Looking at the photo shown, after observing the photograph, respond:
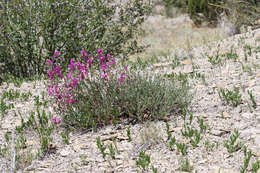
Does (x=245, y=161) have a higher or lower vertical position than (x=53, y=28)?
lower

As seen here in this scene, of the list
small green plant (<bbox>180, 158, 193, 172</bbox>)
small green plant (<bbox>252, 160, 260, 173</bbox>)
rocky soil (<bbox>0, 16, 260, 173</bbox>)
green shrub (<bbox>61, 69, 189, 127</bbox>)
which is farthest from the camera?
green shrub (<bbox>61, 69, 189, 127</bbox>)

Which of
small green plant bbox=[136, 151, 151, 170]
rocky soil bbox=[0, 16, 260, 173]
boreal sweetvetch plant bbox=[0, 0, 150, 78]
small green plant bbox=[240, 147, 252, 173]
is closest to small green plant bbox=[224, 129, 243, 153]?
rocky soil bbox=[0, 16, 260, 173]

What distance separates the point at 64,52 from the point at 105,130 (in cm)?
357

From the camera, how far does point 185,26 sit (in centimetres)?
1686

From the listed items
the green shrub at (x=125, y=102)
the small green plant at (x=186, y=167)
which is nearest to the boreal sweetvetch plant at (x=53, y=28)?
→ the green shrub at (x=125, y=102)

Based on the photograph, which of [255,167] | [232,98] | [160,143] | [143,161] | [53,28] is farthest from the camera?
[53,28]

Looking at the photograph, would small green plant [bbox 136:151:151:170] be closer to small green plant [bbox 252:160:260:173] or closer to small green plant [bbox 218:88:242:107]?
small green plant [bbox 252:160:260:173]

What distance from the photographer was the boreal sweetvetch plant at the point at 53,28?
→ 6359mm

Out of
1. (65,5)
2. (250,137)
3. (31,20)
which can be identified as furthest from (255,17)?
(250,137)

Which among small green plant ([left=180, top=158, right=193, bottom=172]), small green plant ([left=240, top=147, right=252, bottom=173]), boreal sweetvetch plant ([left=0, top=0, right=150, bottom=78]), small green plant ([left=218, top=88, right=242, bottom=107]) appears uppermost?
boreal sweetvetch plant ([left=0, top=0, right=150, bottom=78])

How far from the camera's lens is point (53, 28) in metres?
6.62

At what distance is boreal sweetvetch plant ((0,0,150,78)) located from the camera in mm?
6359

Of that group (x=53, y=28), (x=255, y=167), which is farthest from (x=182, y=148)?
(x=53, y=28)

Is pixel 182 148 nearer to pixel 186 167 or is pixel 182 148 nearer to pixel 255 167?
pixel 186 167
